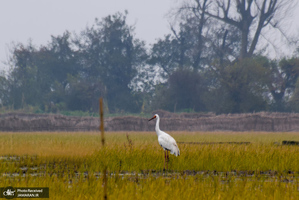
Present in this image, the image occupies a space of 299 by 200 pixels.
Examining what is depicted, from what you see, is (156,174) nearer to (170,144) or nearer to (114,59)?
(170,144)

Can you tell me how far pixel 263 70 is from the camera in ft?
129

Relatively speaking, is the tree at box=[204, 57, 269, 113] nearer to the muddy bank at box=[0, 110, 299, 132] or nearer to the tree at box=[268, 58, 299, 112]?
the tree at box=[268, 58, 299, 112]

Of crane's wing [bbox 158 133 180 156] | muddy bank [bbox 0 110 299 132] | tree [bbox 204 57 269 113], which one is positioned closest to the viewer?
crane's wing [bbox 158 133 180 156]

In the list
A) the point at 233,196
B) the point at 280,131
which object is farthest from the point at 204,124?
the point at 233,196

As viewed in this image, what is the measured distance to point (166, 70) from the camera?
163ft

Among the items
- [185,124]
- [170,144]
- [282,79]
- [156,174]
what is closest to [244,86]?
[282,79]

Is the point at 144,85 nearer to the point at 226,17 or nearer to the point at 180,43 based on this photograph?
the point at 180,43

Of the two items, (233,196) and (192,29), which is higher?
(192,29)

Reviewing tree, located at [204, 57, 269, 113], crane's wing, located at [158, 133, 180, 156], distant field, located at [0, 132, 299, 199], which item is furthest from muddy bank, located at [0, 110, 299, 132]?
crane's wing, located at [158, 133, 180, 156]

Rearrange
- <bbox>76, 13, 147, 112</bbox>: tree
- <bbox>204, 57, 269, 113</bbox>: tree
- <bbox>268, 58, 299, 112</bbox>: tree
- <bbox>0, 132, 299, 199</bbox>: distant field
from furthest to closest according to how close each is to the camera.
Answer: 1. <bbox>76, 13, 147, 112</bbox>: tree
2. <bbox>268, 58, 299, 112</bbox>: tree
3. <bbox>204, 57, 269, 113</bbox>: tree
4. <bbox>0, 132, 299, 199</bbox>: distant field

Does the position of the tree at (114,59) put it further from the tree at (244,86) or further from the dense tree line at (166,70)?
the tree at (244,86)

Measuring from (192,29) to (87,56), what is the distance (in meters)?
11.3

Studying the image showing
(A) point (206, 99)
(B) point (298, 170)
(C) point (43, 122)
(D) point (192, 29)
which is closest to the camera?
(B) point (298, 170)

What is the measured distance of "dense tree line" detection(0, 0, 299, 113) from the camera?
40.9m
